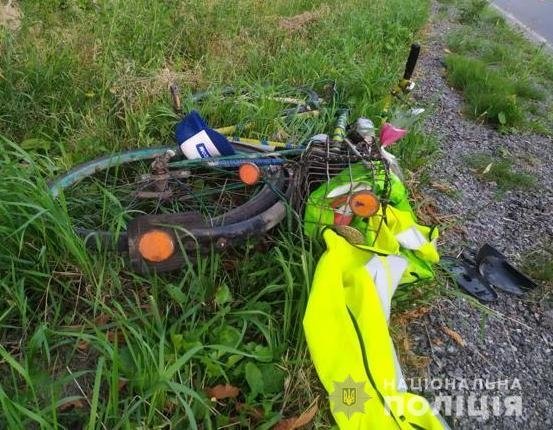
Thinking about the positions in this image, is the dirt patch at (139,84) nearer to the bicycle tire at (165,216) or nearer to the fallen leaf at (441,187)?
the bicycle tire at (165,216)

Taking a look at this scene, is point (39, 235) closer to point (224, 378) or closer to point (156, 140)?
point (224, 378)

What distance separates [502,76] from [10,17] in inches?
210

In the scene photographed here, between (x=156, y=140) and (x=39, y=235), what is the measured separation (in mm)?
1286

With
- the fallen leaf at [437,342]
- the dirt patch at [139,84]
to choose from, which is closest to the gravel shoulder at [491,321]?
the fallen leaf at [437,342]

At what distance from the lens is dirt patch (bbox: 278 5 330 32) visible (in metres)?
4.78

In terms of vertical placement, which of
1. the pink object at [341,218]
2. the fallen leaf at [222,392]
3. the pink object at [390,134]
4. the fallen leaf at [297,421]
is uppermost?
the pink object at [390,134]

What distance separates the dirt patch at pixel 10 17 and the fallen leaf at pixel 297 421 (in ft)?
11.3

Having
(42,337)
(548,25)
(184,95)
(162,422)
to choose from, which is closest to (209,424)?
(162,422)

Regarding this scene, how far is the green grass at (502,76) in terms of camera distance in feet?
15.3

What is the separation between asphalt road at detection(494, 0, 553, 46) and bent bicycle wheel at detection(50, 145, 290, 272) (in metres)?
8.52

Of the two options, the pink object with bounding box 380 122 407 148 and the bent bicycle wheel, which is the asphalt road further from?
the bent bicycle wheel

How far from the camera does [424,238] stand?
231 cm

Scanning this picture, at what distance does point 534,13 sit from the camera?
10492mm

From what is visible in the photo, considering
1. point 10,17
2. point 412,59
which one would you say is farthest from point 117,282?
point 10,17
